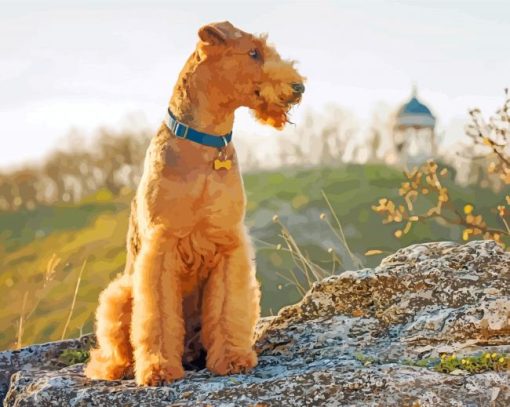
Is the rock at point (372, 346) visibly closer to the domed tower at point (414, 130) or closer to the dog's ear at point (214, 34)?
the dog's ear at point (214, 34)

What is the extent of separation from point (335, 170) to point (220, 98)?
14.3 meters

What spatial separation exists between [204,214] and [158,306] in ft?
2.04

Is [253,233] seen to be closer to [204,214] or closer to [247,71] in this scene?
[204,214]

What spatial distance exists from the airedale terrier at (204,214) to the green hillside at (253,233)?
23.1 feet

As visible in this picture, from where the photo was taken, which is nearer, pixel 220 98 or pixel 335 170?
pixel 220 98

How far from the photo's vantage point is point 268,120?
4797 millimetres

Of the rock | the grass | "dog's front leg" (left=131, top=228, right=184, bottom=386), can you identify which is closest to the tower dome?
the rock

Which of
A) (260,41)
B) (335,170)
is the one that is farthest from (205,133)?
(335,170)

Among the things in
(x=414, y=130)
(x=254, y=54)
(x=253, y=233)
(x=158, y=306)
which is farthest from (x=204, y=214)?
(x=414, y=130)

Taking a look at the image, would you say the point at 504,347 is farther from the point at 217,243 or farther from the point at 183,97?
the point at 183,97

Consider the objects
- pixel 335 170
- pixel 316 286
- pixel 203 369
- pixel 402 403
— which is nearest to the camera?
pixel 402 403

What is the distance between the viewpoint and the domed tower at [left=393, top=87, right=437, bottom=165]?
20.3 m

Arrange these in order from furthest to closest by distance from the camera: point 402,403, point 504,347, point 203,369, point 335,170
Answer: point 335,170
point 203,369
point 504,347
point 402,403

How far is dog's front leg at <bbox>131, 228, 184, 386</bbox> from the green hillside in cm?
713
